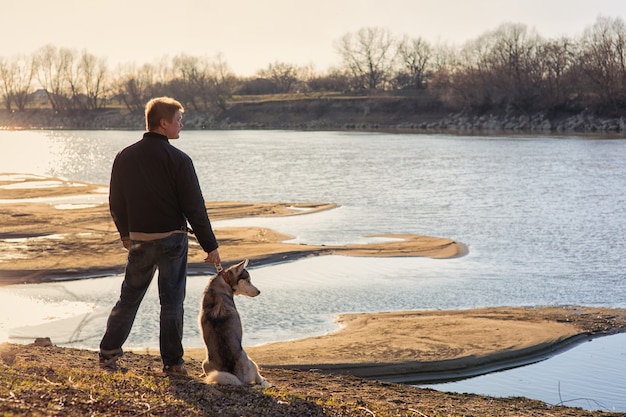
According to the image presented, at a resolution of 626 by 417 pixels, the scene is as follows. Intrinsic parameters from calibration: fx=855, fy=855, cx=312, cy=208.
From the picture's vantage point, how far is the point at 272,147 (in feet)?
188

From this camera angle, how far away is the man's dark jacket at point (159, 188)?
21.3ft

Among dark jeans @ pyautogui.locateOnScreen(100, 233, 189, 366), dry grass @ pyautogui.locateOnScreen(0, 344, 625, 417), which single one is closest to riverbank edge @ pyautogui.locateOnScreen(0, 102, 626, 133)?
dry grass @ pyautogui.locateOnScreen(0, 344, 625, 417)

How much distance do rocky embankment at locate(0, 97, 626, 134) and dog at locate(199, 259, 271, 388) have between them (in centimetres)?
7061

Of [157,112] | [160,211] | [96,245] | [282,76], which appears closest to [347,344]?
[160,211]

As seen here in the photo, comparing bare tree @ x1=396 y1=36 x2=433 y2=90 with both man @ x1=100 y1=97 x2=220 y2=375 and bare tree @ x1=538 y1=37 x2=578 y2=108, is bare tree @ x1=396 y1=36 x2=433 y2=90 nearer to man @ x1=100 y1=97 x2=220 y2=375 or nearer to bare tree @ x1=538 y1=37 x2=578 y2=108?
bare tree @ x1=538 y1=37 x2=578 y2=108

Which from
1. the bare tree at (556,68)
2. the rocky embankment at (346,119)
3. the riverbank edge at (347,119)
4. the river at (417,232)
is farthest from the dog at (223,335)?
the bare tree at (556,68)

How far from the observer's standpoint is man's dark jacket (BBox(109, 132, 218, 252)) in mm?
6496

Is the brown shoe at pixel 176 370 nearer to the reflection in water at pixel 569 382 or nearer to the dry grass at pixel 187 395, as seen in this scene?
the dry grass at pixel 187 395

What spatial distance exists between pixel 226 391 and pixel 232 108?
106 meters

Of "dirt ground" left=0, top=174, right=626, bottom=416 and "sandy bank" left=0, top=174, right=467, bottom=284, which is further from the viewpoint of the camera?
"sandy bank" left=0, top=174, right=467, bottom=284

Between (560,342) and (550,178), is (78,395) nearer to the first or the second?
(560,342)

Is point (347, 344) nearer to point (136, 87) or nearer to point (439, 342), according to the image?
point (439, 342)

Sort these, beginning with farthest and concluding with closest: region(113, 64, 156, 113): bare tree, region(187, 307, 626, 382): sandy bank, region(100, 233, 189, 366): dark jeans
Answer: region(113, 64, 156, 113): bare tree
region(187, 307, 626, 382): sandy bank
region(100, 233, 189, 366): dark jeans

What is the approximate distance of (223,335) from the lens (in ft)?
21.4
